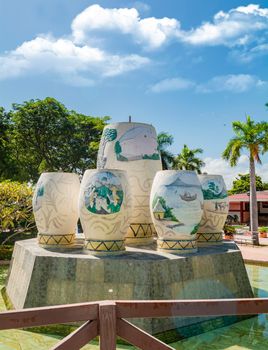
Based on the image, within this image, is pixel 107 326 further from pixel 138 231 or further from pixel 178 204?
pixel 138 231

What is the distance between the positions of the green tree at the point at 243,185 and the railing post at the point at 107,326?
5422cm

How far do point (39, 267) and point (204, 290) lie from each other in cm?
420

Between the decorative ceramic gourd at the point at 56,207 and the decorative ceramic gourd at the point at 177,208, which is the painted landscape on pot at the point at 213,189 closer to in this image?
the decorative ceramic gourd at the point at 177,208

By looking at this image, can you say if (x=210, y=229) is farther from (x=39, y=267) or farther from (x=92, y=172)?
(x=39, y=267)

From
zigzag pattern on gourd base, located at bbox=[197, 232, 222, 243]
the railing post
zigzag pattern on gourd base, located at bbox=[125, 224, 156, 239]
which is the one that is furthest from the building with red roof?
the railing post

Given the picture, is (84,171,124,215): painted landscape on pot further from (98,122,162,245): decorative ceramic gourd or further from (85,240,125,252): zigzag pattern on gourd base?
(98,122,162,245): decorative ceramic gourd

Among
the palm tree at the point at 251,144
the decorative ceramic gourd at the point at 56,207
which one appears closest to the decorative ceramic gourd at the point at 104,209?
the decorative ceramic gourd at the point at 56,207

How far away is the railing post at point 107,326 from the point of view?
112 inches

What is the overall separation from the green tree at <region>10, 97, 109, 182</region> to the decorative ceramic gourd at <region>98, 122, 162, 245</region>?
17.9 meters

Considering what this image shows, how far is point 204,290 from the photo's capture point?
9352mm

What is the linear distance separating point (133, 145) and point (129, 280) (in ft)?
16.0

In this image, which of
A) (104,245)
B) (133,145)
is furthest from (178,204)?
(133,145)

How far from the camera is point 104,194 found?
9.16 m

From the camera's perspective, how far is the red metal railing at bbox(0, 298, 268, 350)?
9.06 feet
